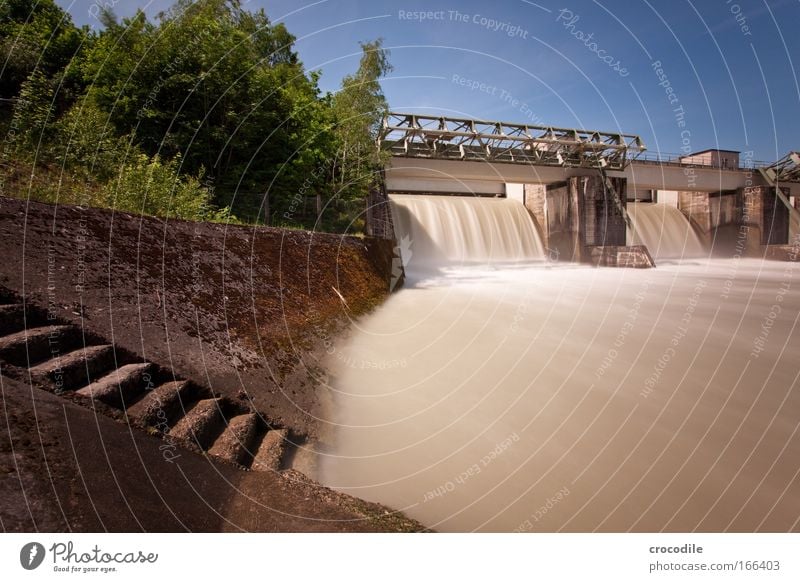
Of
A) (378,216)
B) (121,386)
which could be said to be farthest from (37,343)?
(378,216)

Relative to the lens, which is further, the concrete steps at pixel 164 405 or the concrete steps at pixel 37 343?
the concrete steps at pixel 164 405

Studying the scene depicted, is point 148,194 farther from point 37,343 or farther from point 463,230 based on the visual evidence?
point 463,230

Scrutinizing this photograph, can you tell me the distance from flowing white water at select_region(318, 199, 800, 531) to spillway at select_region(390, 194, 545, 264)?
1509 centimetres

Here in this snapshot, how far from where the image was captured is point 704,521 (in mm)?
2848

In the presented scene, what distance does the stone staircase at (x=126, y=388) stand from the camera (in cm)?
265

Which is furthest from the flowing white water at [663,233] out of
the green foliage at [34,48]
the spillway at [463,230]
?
the green foliage at [34,48]

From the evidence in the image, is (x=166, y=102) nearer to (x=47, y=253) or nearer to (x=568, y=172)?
(x=47, y=253)

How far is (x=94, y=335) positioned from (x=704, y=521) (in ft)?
18.2

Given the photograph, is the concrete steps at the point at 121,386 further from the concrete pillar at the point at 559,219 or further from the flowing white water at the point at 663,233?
the flowing white water at the point at 663,233

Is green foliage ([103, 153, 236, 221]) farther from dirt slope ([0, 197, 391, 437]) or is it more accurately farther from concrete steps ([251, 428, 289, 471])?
concrete steps ([251, 428, 289, 471])

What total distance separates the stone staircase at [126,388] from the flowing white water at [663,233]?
34903 millimetres

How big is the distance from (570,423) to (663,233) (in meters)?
38.1

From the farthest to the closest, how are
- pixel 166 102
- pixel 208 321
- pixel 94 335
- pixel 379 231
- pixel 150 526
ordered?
pixel 379 231
pixel 166 102
pixel 208 321
pixel 94 335
pixel 150 526

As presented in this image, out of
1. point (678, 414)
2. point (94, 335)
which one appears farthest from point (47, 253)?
point (678, 414)
